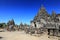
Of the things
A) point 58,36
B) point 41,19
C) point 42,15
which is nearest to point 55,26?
point 58,36

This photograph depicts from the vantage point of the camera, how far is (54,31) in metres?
19.1

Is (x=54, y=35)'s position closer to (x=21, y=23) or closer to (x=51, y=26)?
(x=51, y=26)

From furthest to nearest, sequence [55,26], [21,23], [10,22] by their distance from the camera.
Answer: [21,23] → [10,22] → [55,26]

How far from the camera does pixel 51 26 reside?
2002cm

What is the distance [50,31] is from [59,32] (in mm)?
2053

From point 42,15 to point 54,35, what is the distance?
60.2ft

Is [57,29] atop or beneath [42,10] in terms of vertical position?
beneath

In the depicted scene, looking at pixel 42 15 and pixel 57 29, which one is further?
pixel 42 15

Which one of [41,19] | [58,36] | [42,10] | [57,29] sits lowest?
[58,36]

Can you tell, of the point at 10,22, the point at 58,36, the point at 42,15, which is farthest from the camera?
the point at 10,22

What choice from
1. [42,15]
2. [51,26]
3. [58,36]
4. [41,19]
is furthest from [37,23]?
[58,36]

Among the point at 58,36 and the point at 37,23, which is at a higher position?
the point at 37,23

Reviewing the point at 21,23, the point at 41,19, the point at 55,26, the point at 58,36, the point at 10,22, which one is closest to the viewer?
the point at 58,36

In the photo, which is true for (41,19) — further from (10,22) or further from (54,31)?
(10,22)
